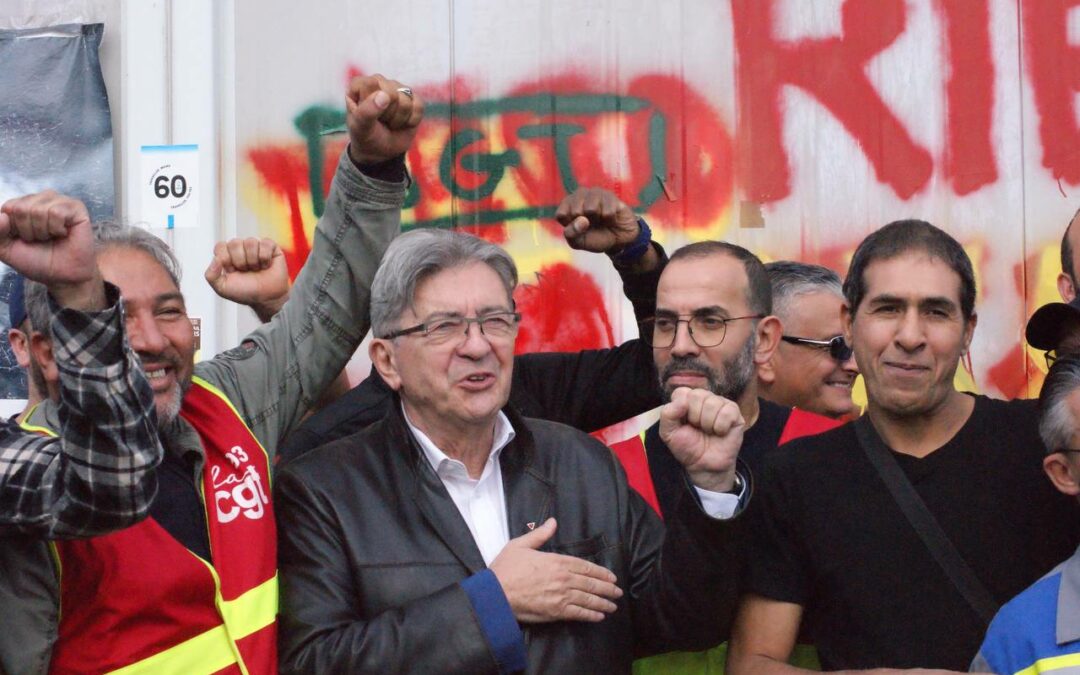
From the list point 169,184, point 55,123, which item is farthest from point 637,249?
point 55,123

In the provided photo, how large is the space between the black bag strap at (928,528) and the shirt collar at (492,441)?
675 mm

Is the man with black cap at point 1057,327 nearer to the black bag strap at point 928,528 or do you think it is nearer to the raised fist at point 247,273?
the black bag strap at point 928,528

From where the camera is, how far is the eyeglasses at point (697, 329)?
3.12 m

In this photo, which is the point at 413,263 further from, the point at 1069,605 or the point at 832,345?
the point at 832,345

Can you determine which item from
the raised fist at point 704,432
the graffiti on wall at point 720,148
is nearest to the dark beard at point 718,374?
the raised fist at point 704,432

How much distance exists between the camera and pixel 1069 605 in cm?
227

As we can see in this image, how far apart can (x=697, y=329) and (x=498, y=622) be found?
1.05m

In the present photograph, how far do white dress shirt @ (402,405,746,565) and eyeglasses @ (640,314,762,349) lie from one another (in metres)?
0.63

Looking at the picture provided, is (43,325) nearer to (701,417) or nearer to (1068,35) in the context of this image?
(701,417)

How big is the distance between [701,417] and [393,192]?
86cm

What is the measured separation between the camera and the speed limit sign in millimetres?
4125

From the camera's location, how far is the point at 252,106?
13.9 feet

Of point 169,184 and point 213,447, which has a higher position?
point 169,184

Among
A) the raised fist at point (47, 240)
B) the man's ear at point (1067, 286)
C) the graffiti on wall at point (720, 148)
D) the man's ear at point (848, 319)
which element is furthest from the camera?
the graffiti on wall at point (720, 148)
